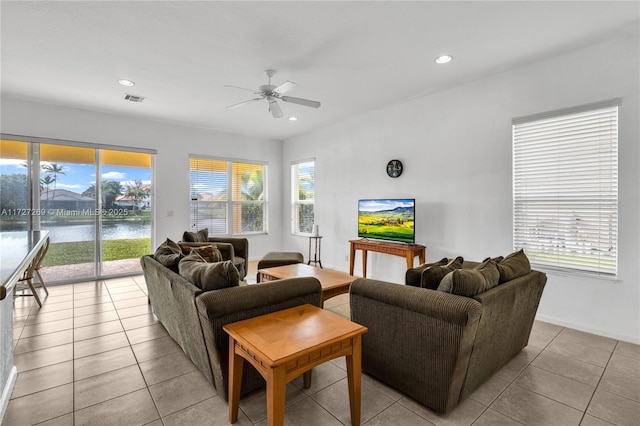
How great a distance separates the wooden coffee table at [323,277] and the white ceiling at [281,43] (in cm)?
223

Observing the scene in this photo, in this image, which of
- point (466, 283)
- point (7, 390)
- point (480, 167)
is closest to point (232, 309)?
point (466, 283)

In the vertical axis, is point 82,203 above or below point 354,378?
above

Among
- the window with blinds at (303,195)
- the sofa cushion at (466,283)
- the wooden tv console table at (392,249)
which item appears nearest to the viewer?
the sofa cushion at (466,283)

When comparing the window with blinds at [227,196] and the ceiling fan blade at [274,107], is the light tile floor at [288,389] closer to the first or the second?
the ceiling fan blade at [274,107]

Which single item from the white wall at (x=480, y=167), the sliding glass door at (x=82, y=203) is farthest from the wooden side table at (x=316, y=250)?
the sliding glass door at (x=82, y=203)

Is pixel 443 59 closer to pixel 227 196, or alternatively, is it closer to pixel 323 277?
pixel 323 277

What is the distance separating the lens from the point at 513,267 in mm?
2260

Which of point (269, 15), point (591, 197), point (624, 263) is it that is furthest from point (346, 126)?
point (624, 263)

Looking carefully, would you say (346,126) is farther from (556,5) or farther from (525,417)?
(525,417)

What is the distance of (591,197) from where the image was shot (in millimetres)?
3012

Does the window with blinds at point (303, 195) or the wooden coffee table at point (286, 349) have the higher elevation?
the window with blinds at point (303, 195)

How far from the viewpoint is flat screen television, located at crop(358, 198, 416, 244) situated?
4.21m

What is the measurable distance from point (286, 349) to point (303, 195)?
209 inches

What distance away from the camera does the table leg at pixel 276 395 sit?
1391 millimetres
